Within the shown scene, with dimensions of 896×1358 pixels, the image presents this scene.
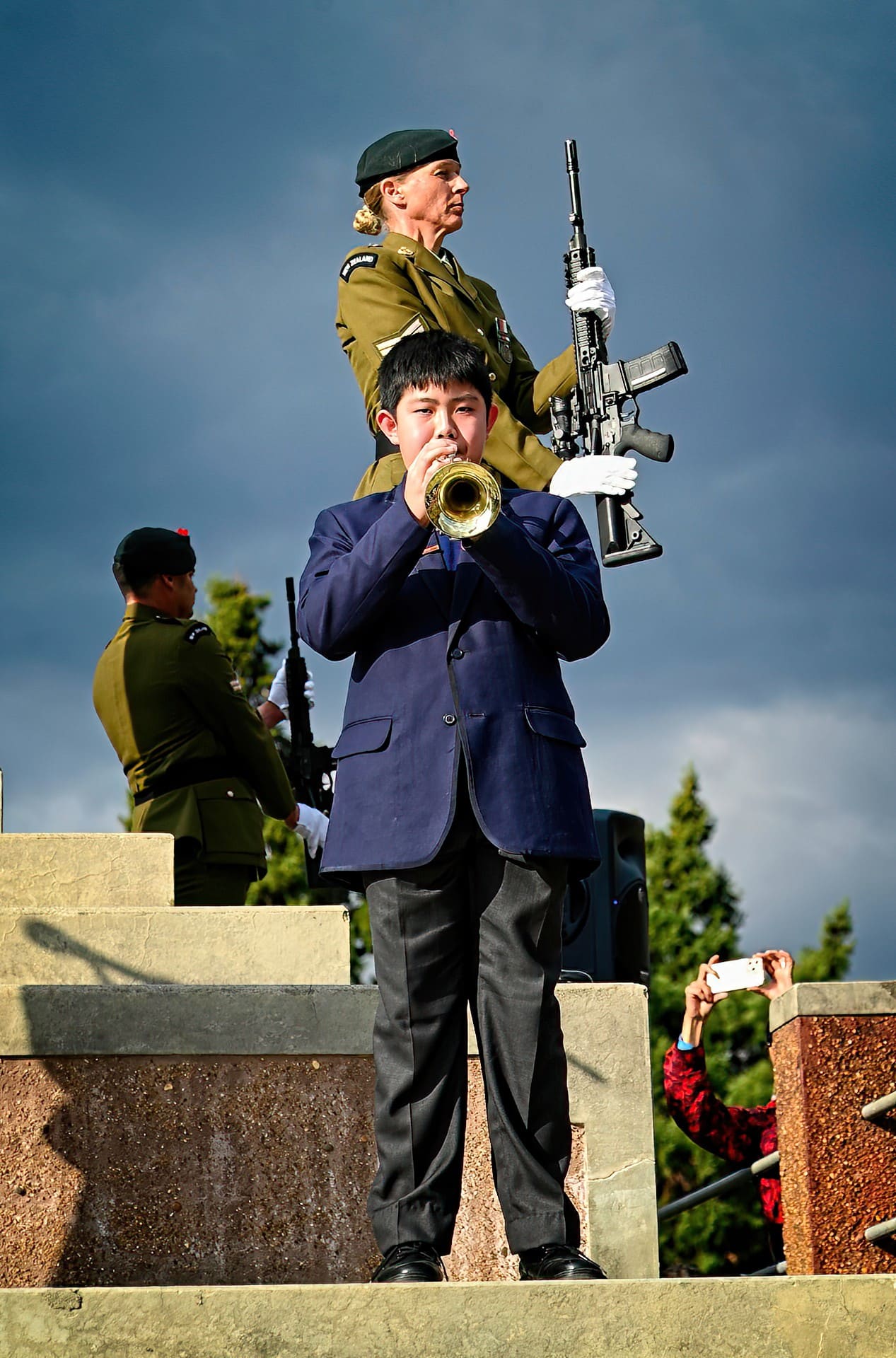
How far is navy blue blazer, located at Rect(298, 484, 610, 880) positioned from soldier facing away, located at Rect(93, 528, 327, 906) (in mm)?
2767

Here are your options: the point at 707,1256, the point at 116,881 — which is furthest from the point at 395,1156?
the point at 707,1256

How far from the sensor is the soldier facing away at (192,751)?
6.44m

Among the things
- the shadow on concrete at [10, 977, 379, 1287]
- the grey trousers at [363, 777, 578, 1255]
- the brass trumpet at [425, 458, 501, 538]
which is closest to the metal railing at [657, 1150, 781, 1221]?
the shadow on concrete at [10, 977, 379, 1287]

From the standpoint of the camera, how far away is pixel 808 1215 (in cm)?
494

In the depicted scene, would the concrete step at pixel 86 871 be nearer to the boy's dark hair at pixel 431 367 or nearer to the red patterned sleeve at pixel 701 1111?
the red patterned sleeve at pixel 701 1111

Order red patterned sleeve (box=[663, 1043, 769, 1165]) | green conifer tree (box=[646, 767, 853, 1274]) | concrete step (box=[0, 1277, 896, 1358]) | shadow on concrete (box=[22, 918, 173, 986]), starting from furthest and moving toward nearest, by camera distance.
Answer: green conifer tree (box=[646, 767, 853, 1274]) → red patterned sleeve (box=[663, 1043, 769, 1165]) → shadow on concrete (box=[22, 918, 173, 986]) → concrete step (box=[0, 1277, 896, 1358])

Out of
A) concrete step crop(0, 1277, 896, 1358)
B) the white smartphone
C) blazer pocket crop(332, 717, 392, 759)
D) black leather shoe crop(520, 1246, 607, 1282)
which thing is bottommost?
concrete step crop(0, 1277, 896, 1358)

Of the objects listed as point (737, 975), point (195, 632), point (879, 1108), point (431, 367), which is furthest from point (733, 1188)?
point (431, 367)

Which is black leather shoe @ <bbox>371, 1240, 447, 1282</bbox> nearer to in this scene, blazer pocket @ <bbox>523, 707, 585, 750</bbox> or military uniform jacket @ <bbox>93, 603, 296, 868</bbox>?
blazer pocket @ <bbox>523, 707, 585, 750</bbox>

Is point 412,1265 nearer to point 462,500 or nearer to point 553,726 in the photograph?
point 553,726

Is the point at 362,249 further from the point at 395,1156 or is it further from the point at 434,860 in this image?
the point at 395,1156

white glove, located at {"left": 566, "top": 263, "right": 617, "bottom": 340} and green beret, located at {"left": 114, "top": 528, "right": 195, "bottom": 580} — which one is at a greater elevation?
white glove, located at {"left": 566, "top": 263, "right": 617, "bottom": 340}

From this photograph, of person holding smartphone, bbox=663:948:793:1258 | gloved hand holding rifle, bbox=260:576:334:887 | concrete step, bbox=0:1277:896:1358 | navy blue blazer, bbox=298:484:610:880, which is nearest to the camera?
concrete step, bbox=0:1277:896:1358

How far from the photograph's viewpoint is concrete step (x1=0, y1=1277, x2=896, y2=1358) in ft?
8.91
